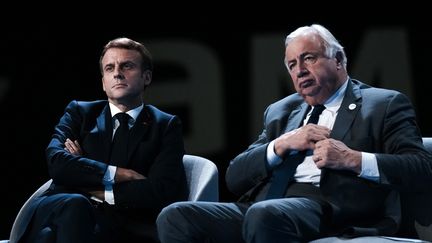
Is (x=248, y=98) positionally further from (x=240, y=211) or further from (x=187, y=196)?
(x=240, y=211)

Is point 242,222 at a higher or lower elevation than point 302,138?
lower

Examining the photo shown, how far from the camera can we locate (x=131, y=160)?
3734 millimetres

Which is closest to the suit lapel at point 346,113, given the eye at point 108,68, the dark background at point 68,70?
the eye at point 108,68

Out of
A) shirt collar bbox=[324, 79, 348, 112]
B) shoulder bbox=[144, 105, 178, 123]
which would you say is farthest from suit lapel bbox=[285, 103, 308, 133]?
shoulder bbox=[144, 105, 178, 123]

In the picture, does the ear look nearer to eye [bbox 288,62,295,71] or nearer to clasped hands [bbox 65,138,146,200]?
eye [bbox 288,62,295,71]

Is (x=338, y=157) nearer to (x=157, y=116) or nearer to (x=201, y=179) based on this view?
(x=201, y=179)

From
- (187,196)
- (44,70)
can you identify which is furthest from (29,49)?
(187,196)

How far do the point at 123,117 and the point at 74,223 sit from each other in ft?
2.38

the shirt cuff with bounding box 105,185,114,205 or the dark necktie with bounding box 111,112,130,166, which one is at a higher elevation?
the dark necktie with bounding box 111,112,130,166

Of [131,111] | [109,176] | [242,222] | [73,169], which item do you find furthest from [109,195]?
[242,222]

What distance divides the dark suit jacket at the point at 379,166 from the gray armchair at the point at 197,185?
4.9 inches

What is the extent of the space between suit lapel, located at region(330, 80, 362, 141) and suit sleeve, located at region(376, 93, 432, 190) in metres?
0.15

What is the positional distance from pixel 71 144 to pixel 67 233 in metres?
0.61

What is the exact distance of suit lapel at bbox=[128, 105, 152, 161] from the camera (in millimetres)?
3740
